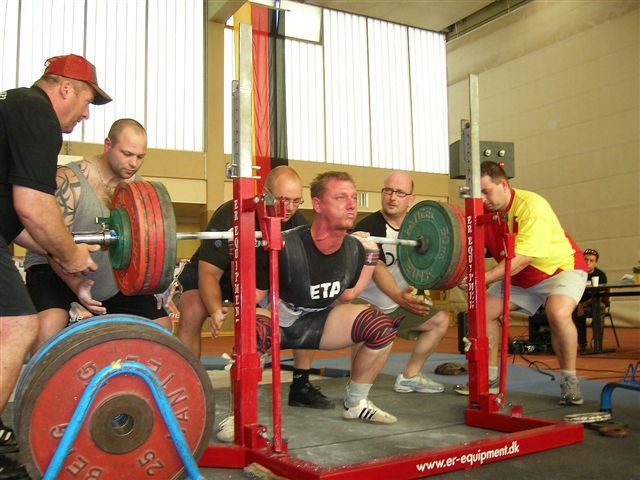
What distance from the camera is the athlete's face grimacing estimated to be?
2590 mm

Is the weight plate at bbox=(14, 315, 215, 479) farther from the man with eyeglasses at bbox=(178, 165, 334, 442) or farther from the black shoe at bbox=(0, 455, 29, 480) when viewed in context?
the man with eyeglasses at bbox=(178, 165, 334, 442)

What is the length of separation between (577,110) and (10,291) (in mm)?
9276

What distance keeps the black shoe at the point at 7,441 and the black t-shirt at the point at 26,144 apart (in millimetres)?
994

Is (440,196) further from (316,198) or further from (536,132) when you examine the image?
(316,198)

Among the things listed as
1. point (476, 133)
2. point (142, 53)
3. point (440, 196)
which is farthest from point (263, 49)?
point (476, 133)

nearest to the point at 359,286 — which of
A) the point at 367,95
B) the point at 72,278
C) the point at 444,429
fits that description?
the point at 444,429

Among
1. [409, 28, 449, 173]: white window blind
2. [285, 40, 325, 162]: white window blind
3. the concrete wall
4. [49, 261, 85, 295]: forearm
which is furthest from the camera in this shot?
[409, 28, 449, 173]: white window blind

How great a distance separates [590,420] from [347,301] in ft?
3.76

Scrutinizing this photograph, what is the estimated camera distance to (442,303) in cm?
1094

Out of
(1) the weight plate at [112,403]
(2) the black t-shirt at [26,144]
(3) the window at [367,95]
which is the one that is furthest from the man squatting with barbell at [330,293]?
(3) the window at [367,95]

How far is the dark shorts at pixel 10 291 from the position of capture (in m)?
1.66

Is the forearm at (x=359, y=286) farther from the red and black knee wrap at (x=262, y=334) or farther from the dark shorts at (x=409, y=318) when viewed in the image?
the dark shorts at (x=409, y=318)

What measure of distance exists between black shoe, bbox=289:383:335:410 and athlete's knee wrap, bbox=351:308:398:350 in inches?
22.8

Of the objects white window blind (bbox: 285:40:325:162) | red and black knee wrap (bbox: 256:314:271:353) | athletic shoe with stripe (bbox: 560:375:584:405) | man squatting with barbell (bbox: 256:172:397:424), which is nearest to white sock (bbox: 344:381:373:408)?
man squatting with barbell (bbox: 256:172:397:424)
